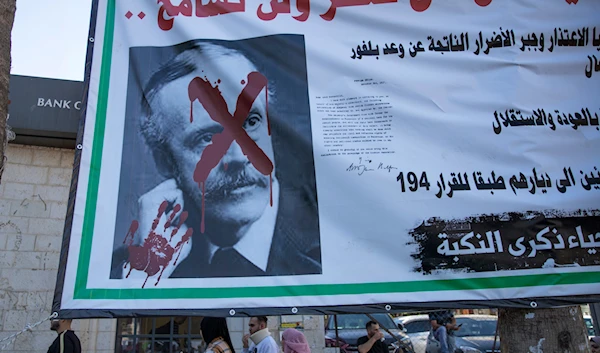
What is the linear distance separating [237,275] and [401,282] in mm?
879

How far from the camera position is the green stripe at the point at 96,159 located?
242 cm

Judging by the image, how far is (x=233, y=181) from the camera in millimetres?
2635

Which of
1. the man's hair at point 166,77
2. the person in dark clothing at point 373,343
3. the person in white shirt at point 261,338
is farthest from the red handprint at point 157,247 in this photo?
the person in dark clothing at point 373,343

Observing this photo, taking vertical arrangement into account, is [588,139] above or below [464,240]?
above

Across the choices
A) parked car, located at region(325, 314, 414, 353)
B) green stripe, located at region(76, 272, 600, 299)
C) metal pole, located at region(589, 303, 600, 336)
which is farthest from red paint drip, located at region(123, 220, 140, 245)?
metal pole, located at region(589, 303, 600, 336)

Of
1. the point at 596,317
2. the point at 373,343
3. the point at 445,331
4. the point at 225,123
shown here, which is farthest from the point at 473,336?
the point at 225,123

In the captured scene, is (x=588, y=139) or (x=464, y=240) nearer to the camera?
(x=464, y=240)

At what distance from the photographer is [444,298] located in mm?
2373

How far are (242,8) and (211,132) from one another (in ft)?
2.97

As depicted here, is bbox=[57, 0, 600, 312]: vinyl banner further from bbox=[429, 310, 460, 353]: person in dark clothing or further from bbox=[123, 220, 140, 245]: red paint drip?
bbox=[429, 310, 460, 353]: person in dark clothing

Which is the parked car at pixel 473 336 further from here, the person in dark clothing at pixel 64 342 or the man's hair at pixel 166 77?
the man's hair at pixel 166 77

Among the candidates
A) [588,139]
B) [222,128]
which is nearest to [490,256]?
[588,139]

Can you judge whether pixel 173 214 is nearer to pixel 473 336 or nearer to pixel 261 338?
pixel 261 338

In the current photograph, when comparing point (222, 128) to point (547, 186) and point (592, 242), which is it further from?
point (592, 242)
